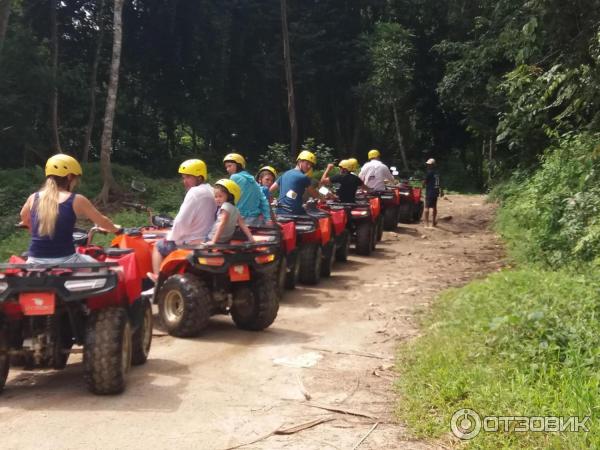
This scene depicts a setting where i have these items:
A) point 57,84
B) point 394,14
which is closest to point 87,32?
point 57,84

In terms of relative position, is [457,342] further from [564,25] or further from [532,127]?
[532,127]

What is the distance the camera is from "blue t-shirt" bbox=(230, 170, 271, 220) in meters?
9.44

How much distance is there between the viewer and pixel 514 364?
208 inches

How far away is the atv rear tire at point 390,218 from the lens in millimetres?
17500

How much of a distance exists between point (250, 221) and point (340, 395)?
4.15m

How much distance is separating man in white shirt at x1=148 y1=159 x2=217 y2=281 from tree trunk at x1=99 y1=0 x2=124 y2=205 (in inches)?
554

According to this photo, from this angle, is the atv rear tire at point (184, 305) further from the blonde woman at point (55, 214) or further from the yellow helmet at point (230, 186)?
the blonde woman at point (55, 214)

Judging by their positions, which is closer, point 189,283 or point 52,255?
point 52,255

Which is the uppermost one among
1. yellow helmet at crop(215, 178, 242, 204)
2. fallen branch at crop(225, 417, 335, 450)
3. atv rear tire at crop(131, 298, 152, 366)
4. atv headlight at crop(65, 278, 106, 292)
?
yellow helmet at crop(215, 178, 242, 204)

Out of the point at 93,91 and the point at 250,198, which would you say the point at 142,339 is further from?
the point at 93,91

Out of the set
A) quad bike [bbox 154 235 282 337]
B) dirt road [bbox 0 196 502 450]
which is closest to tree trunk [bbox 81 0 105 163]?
dirt road [bbox 0 196 502 450]

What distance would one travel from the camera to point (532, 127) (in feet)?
54.5

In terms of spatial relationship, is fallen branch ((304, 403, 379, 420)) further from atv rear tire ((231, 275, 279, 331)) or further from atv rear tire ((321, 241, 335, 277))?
atv rear tire ((321, 241, 335, 277))

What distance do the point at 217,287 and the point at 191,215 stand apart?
871 mm
